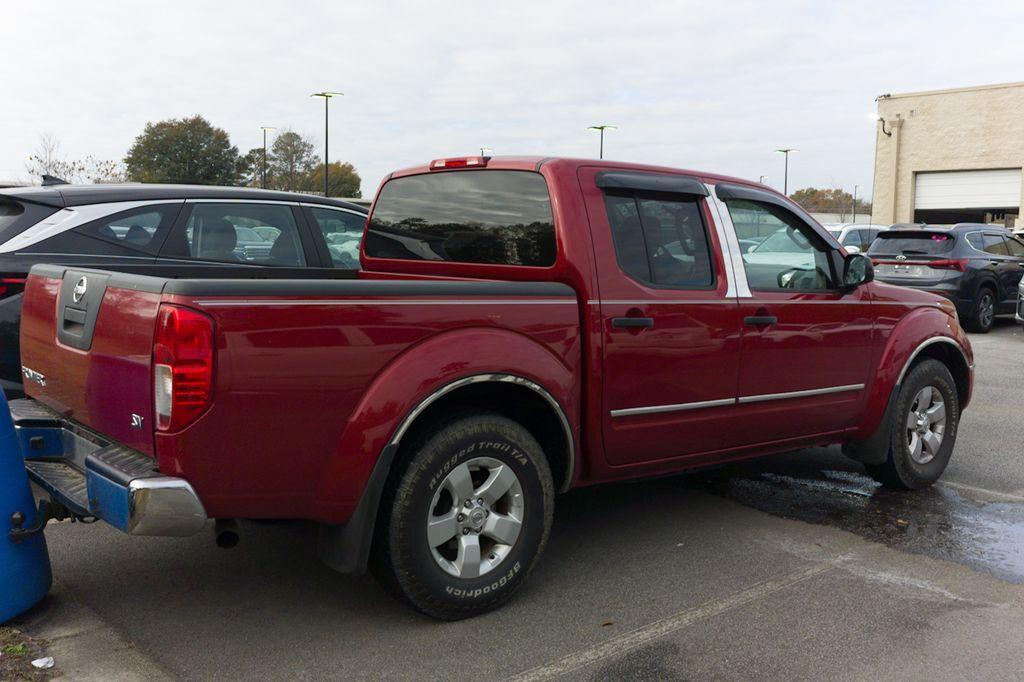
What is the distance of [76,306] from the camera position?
3707mm

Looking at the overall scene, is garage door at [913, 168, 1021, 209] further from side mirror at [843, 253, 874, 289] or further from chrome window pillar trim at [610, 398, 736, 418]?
chrome window pillar trim at [610, 398, 736, 418]

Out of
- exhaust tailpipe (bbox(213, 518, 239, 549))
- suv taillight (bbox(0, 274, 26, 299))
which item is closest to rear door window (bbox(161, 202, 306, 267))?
suv taillight (bbox(0, 274, 26, 299))

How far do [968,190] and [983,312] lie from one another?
101 ft

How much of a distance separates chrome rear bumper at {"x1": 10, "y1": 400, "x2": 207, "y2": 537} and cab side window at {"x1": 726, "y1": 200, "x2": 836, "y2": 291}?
3.02 m

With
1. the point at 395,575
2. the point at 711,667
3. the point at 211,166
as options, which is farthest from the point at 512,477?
the point at 211,166

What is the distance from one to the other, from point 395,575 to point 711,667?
1205 mm

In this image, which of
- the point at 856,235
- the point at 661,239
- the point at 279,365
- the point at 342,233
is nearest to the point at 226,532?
the point at 279,365

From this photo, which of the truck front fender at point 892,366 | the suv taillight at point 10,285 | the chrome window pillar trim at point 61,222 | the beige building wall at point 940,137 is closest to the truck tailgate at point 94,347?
the suv taillight at point 10,285

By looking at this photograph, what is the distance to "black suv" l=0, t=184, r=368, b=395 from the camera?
5336 mm

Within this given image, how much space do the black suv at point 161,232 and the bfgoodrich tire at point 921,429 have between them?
11.3 feet

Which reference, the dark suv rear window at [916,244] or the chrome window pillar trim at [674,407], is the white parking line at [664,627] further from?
the dark suv rear window at [916,244]

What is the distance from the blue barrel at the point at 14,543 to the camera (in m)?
3.56

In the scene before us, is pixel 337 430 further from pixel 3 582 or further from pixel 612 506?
pixel 612 506

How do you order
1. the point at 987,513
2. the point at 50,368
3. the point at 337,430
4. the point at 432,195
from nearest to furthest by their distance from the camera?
1. the point at 337,430
2. the point at 50,368
3. the point at 432,195
4. the point at 987,513
